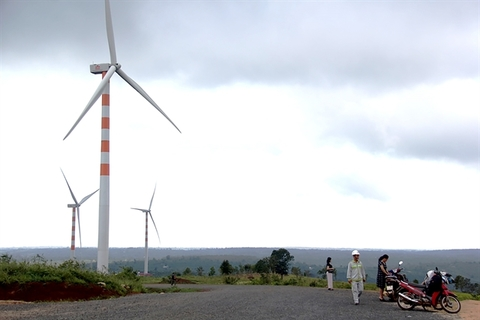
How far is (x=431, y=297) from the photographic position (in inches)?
755

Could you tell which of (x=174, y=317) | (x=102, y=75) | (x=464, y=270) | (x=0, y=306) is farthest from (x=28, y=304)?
(x=464, y=270)

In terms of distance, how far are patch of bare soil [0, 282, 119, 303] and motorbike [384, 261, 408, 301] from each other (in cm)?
1182

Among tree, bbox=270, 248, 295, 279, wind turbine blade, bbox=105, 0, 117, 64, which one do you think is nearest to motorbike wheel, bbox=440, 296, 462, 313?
wind turbine blade, bbox=105, 0, 117, 64

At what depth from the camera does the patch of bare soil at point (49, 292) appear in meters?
22.3

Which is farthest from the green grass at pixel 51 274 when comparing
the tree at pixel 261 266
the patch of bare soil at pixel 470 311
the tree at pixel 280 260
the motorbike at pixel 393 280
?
the tree at pixel 280 260

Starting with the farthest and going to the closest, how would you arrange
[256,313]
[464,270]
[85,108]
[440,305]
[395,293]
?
[464,270] → [85,108] → [395,293] → [440,305] → [256,313]

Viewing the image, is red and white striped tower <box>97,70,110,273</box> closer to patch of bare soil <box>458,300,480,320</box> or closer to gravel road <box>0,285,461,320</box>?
gravel road <box>0,285,461,320</box>

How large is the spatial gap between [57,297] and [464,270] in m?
170

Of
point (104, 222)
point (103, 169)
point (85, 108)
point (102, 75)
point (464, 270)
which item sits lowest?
point (464, 270)

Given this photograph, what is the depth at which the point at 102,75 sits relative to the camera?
1344 inches

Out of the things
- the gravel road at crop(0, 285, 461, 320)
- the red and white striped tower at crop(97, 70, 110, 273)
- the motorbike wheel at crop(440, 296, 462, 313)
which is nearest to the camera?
the gravel road at crop(0, 285, 461, 320)

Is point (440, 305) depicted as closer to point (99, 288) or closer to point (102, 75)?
point (99, 288)

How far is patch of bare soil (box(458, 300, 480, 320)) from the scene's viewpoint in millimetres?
17781

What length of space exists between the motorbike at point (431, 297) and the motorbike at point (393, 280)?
1.23 m
